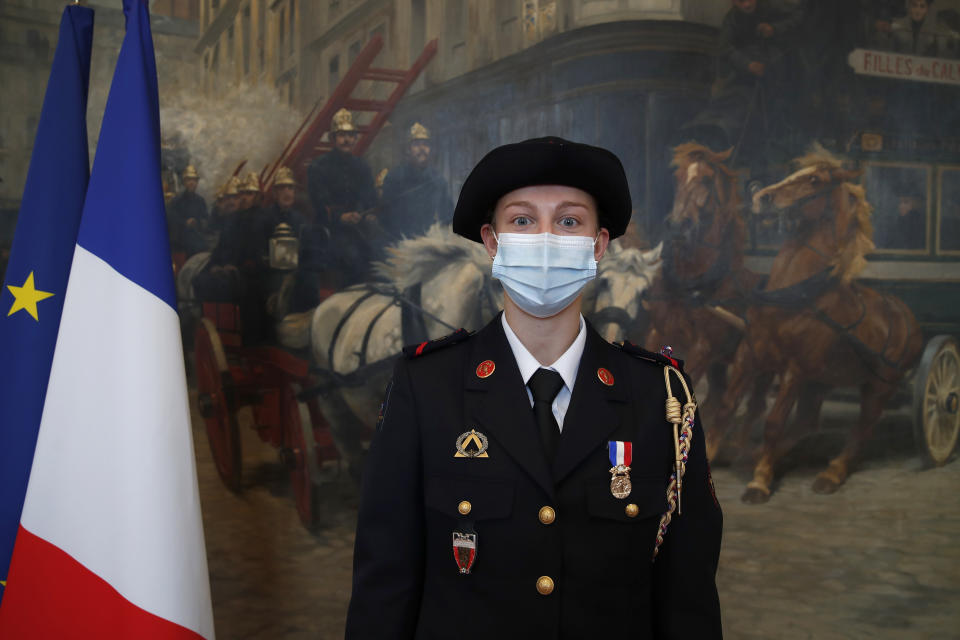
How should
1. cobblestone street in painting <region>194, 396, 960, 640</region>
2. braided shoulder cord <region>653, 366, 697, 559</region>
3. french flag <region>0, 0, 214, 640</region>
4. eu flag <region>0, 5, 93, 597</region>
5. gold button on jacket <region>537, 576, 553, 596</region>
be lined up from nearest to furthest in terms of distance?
gold button on jacket <region>537, 576, 553, 596</region> < braided shoulder cord <region>653, 366, 697, 559</region> < french flag <region>0, 0, 214, 640</region> < eu flag <region>0, 5, 93, 597</region> < cobblestone street in painting <region>194, 396, 960, 640</region>

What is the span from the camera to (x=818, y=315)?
3375 mm

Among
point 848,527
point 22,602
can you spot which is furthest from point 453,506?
point 848,527

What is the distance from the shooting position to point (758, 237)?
3371mm

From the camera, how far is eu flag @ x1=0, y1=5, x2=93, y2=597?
2229 mm

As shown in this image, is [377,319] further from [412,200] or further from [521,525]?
[521,525]

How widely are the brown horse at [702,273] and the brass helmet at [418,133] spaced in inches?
45.2

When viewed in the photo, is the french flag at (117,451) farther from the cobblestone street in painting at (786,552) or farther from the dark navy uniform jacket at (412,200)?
the dark navy uniform jacket at (412,200)

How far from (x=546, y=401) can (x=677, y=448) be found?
31 centimetres

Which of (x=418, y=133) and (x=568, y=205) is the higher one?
(x=418, y=133)

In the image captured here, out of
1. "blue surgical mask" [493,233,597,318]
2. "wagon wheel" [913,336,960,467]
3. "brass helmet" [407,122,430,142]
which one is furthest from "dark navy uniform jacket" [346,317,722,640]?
"wagon wheel" [913,336,960,467]

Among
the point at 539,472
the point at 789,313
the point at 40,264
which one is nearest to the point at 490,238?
the point at 539,472


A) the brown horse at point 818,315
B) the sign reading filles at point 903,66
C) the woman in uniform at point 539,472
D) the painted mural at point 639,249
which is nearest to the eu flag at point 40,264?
the painted mural at point 639,249

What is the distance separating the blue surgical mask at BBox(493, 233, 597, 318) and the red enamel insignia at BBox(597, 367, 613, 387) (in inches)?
6.7

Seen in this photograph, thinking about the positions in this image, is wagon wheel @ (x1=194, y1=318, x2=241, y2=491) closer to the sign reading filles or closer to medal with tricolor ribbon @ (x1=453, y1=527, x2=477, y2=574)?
medal with tricolor ribbon @ (x1=453, y1=527, x2=477, y2=574)
